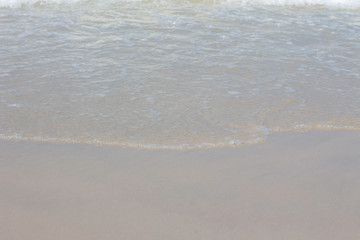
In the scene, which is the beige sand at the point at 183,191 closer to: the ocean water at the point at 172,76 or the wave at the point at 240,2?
the ocean water at the point at 172,76

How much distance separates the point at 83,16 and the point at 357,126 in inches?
224

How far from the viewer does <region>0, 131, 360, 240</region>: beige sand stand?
2.54 metres

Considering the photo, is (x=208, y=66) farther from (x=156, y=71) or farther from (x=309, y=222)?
(x=309, y=222)

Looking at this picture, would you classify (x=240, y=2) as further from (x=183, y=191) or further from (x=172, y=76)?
(x=183, y=191)

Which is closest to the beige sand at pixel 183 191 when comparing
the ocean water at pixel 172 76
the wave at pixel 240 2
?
the ocean water at pixel 172 76

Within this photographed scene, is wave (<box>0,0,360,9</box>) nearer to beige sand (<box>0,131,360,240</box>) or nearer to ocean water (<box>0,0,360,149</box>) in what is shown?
ocean water (<box>0,0,360,149</box>)

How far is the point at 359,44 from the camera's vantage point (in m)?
6.54

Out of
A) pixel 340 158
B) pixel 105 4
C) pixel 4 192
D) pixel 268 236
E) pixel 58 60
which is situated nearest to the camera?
pixel 268 236

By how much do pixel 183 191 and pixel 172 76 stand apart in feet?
7.55

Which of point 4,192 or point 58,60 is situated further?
point 58,60

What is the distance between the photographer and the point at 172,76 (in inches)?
196

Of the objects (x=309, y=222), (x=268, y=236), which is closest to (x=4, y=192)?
(x=268, y=236)

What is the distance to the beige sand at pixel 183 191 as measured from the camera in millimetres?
2537

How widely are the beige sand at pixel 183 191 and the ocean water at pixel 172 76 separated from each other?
246 millimetres
